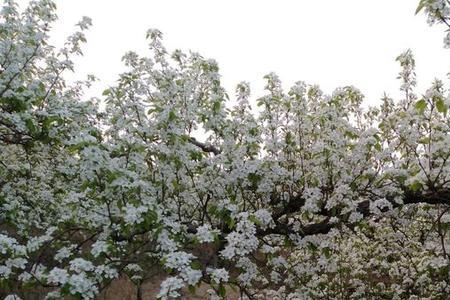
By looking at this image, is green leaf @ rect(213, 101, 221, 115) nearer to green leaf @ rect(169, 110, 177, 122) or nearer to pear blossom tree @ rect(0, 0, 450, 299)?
pear blossom tree @ rect(0, 0, 450, 299)

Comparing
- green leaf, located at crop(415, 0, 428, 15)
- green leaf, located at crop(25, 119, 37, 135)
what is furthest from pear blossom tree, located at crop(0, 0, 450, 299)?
green leaf, located at crop(415, 0, 428, 15)

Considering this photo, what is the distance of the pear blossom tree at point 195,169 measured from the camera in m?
4.70

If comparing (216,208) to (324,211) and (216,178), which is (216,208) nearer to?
(216,178)

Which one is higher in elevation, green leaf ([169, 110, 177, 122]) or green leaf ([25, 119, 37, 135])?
green leaf ([169, 110, 177, 122])

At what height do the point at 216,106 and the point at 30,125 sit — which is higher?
the point at 216,106

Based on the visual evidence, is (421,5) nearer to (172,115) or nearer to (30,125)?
(172,115)

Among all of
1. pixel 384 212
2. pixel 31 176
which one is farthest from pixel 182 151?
pixel 31 176

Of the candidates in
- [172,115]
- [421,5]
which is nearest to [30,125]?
[172,115]

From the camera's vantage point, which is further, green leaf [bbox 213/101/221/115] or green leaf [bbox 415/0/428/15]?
green leaf [bbox 213/101/221/115]

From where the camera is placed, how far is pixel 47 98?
6195 millimetres

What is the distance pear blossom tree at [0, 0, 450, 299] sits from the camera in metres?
4.70

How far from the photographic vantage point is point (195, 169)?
19.6 ft

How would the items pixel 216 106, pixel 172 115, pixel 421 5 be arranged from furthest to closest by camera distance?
pixel 216 106 → pixel 172 115 → pixel 421 5

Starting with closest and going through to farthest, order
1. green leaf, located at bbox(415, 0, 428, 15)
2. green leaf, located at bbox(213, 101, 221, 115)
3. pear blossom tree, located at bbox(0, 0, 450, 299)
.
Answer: green leaf, located at bbox(415, 0, 428, 15) < pear blossom tree, located at bbox(0, 0, 450, 299) < green leaf, located at bbox(213, 101, 221, 115)
